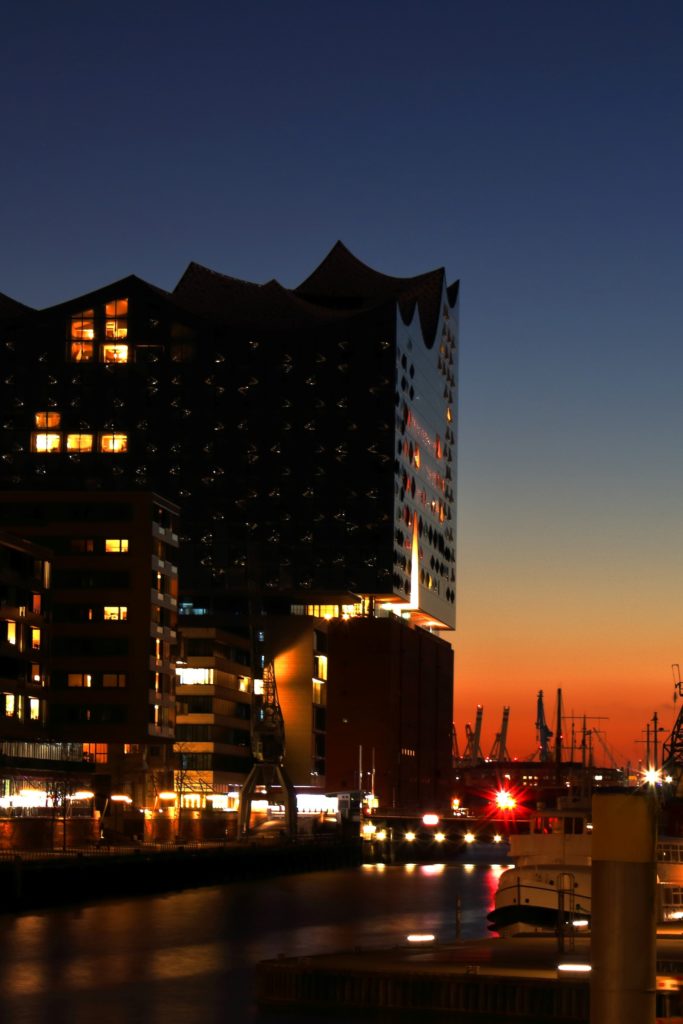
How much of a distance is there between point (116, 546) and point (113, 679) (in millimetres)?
11585

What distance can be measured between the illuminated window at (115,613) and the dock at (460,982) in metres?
95.3

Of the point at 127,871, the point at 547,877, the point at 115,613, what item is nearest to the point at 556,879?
the point at 547,877

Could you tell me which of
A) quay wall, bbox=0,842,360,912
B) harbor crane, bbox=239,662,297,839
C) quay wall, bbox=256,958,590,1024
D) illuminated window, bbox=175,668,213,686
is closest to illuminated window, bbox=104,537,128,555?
quay wall, bbox=0,842,360,912

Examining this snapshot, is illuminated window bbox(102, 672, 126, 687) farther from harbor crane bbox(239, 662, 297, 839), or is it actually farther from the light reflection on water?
the light reflection on water

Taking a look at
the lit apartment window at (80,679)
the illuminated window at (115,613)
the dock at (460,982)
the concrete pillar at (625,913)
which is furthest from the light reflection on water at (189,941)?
the concrete pillar at (625,913)

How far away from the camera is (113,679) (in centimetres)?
14025

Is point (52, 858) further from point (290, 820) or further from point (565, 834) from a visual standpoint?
point (290, 820)

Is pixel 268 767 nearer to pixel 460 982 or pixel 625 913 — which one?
pixel 460 982

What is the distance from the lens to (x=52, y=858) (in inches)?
3851

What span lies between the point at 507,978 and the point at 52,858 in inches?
2501

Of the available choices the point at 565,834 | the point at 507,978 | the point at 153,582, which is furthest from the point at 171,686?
the point at 507,978

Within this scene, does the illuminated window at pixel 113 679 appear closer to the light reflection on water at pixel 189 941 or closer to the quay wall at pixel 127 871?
the quay wall at pixel 127 871

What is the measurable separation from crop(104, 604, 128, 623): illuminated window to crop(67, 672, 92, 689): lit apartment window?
16.6ft

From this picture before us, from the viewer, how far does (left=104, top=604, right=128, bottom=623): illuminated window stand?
465ft
